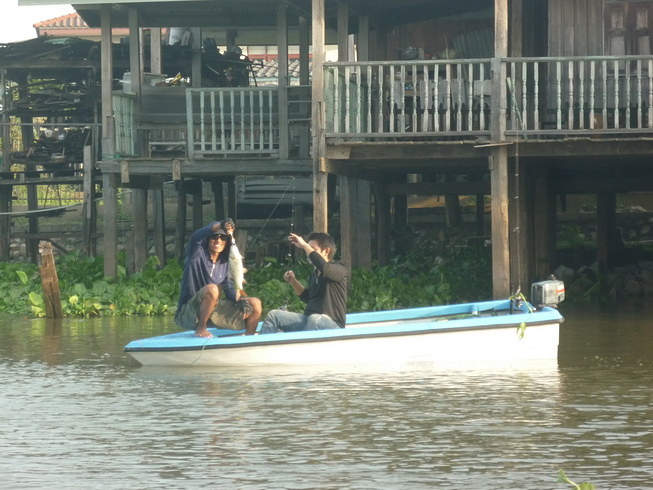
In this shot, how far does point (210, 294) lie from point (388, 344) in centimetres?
165

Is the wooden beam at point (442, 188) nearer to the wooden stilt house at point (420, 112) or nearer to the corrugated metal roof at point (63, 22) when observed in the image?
the wooden stilt house at point (420, 112)

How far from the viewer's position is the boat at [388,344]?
11.6m

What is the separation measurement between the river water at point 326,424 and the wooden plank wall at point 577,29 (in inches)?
182

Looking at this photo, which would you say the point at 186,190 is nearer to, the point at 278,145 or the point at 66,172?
the point at 66,172

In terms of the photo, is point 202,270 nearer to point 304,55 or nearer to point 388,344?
point 388,344

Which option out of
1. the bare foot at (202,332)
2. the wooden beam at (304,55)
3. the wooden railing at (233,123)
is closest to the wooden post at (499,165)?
the wooden railing at (233,123)

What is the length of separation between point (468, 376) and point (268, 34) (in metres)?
14.0

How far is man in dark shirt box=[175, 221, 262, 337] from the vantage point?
11.9 metres


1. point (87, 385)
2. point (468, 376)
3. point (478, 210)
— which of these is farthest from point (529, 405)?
point (478, 210)

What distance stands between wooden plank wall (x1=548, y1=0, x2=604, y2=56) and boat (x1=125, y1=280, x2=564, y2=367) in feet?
16.9

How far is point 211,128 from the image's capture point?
59.0 feet

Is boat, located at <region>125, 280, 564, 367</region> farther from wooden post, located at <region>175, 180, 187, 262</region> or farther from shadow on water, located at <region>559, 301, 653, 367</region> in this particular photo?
wooden post, located at <region>175, 180, 187, 262</region>

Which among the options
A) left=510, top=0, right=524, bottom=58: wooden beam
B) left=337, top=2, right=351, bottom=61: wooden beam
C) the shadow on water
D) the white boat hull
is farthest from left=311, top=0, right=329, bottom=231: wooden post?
the white boat hull

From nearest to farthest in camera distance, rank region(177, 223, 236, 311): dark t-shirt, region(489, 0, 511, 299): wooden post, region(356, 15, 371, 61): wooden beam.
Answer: region(177, 223, 236, 311): dark t-shirt, region(489, 0, 511, 299): wooden post, region(356, 15, 371, 61): wooden beam
